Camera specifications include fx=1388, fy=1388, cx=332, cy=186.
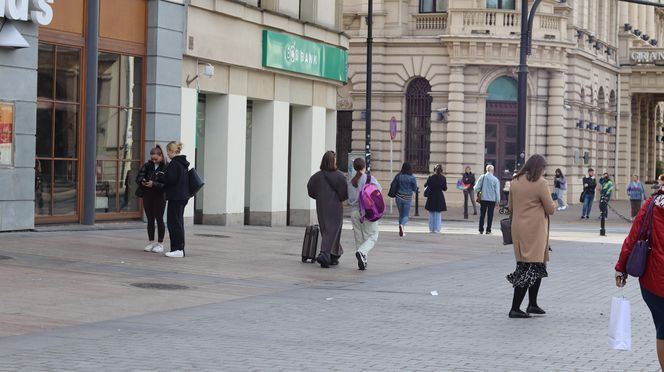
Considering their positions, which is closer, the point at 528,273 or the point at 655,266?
the point at 655,266

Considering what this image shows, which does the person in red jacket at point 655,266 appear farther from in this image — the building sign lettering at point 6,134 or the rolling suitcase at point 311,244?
the building sign lettering at point 6,134

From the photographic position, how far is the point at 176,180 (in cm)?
1977

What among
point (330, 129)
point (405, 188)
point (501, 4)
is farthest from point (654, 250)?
point (501, 4)

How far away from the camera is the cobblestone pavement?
1073 cm

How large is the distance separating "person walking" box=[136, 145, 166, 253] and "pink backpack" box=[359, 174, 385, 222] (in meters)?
2.88

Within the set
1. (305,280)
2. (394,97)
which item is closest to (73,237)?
(305,280)

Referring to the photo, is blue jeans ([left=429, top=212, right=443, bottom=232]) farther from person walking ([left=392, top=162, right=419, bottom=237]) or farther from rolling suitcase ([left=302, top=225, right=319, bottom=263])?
rolling suitcase ([left=302, top=225, right=319, bottom=263])

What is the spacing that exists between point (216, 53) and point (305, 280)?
11400mm

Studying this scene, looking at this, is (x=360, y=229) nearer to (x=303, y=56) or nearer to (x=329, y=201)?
→ (x=329, y=201)

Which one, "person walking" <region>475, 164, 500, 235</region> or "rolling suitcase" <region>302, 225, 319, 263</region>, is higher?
"person walking" <region>475, 164, 500, 235</region>

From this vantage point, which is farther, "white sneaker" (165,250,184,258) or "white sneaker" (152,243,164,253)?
"white sneaker" (152,243,164,253)

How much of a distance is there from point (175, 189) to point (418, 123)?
33375 mm

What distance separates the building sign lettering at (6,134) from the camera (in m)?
21.9

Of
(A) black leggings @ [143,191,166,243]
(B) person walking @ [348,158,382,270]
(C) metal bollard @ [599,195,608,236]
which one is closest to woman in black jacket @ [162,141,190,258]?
(A) black leggings @ [143,191,166,243]
